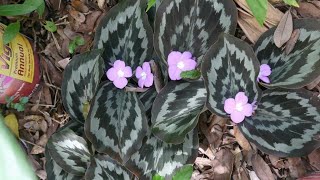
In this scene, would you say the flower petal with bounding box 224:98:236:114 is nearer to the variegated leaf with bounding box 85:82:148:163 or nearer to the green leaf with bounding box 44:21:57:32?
the variegated leaf with bounding box 85:82:148:163

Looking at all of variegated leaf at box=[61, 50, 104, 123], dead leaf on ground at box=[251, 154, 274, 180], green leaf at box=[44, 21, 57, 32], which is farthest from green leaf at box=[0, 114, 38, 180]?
green leaf at box=[44, 21, 57, 32]

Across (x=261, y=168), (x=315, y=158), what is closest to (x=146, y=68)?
(x=261, y=168)

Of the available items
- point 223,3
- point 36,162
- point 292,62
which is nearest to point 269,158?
point 292,62

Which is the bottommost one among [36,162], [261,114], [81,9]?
[36,162]

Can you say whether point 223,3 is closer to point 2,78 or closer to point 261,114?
point 261,114

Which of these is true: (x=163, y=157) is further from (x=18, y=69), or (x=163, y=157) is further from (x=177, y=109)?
(x=18, y=69)

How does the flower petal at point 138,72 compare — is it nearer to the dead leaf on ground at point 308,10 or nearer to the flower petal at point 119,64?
the flower petal at point 119,64

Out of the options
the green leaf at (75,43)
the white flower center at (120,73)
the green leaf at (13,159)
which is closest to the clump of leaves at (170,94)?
the white flower center at (120,73)
